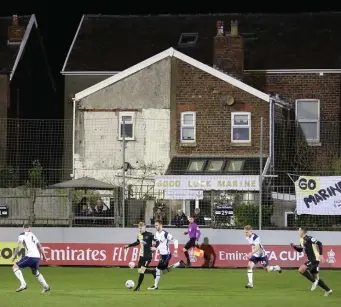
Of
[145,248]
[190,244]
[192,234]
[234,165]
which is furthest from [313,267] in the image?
[234,165]

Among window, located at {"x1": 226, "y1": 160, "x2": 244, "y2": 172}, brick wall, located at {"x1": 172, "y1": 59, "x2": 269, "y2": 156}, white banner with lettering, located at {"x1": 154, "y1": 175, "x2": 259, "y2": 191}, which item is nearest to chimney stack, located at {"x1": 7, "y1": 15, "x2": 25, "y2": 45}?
brick wall, located at {"x1": 172, "y1": 59, "x2": 269, "y2": 156}

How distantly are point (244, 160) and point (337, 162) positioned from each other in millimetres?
5445

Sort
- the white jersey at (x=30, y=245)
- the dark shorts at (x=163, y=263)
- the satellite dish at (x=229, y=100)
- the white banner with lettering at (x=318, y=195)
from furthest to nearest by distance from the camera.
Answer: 1. the satellite dish at (x=229, y=100)
2. the white banner with lettering at (x=318, y=195)
3. the dark shorts at (x=163, y=263)
4. the white jersey at (x=30, y=245)

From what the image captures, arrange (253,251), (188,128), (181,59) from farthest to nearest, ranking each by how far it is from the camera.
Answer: (181,59) → (188,128) → (253,251)

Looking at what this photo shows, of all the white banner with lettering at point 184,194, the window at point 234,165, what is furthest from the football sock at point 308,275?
the window at point 234,165

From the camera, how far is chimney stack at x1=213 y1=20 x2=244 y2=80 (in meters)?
50.7

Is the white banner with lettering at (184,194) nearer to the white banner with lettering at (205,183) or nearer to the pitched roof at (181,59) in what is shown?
the white banner with lettering at (205,183)

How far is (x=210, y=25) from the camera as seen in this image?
186 ft

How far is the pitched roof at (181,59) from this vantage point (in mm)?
48750

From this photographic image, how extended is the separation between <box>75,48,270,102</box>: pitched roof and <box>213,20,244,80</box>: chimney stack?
1.85m

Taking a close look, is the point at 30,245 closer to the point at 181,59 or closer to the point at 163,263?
the point at 163,263

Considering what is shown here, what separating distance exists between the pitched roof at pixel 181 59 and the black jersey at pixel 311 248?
64.1 feet

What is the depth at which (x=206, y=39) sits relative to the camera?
55.8 meters

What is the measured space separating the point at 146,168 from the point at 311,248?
18.2 m
